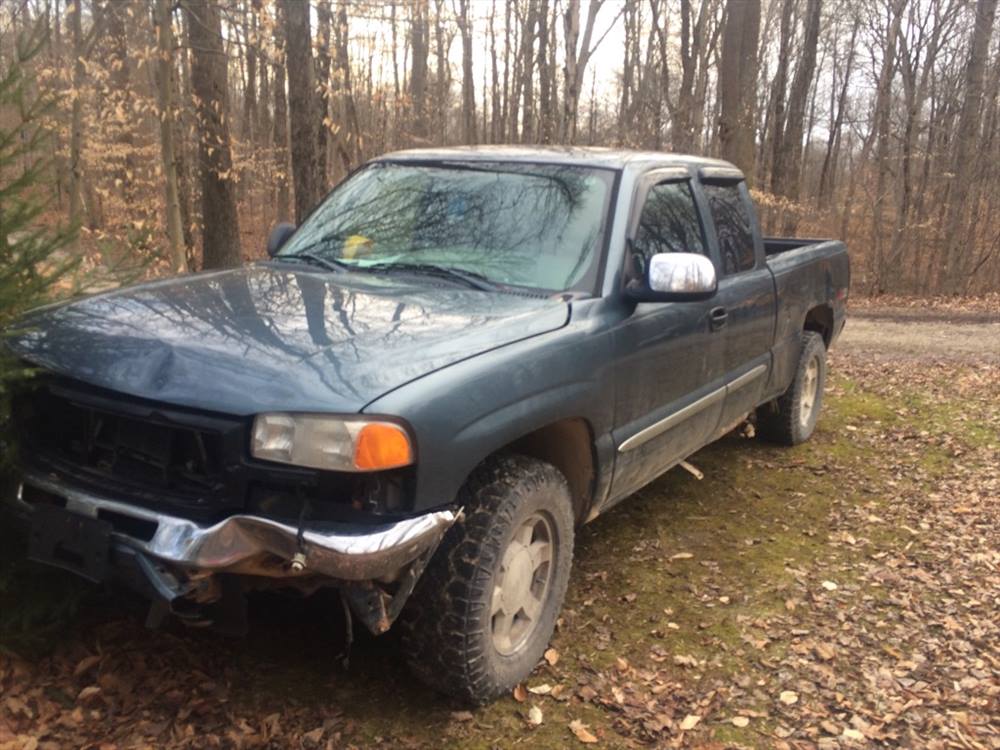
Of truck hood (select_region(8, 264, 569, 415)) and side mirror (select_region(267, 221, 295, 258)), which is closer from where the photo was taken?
truck hood (select_region(8, 264, 569, 415))

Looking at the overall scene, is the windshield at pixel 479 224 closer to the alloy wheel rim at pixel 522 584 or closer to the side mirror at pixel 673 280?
the side mirror at pixel 673 280

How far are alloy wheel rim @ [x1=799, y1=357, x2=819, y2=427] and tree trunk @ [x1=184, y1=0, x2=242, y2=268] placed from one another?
6357mm

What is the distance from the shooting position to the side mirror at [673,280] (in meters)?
3.46

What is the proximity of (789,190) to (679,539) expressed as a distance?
16907 mm

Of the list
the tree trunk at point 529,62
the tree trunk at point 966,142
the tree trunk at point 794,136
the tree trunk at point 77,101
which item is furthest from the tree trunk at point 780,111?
the tree trunk at point 77,101

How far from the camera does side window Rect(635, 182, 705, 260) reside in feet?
13.0

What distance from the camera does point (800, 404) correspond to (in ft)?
20.2

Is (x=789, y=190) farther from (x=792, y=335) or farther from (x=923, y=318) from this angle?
(x=792, y=335)

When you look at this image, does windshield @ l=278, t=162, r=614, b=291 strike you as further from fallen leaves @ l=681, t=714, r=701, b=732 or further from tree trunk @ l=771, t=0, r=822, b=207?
tree trunk @ l=771, t=0, r=822, b=207

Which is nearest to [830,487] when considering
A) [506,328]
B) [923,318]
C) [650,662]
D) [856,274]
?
[650,662]

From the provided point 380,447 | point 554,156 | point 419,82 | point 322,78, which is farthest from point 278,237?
point 419,82

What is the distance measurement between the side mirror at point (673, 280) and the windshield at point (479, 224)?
8.8 inches

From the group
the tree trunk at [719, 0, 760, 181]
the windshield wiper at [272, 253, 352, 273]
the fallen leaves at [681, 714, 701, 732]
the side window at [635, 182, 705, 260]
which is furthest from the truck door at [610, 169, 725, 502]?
the tree trunk at [719, 0, 760, 181]

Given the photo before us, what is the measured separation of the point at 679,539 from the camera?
4.61m
